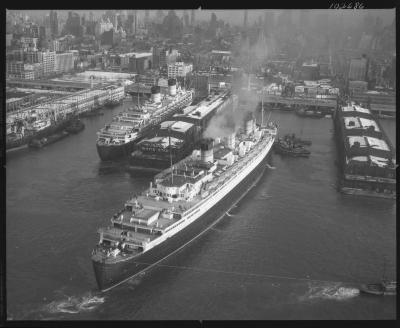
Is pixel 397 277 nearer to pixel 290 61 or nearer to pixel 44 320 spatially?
pixel 44 320

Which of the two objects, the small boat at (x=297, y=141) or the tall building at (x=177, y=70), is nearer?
the small boat at (x=297, y=141)

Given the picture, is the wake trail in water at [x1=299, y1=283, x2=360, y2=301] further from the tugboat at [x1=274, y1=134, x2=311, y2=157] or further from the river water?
the tugboat at [x1=274, y1=134, x2=311, y2=157]

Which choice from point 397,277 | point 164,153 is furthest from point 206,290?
point 164,153

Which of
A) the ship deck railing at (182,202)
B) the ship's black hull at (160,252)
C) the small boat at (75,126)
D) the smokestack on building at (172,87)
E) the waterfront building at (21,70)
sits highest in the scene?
the waterfront building at (21,70)

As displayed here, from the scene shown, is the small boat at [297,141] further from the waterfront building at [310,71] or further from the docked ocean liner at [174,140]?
the waterfront building at [310,71]

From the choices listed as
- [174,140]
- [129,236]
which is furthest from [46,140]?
[129,236]

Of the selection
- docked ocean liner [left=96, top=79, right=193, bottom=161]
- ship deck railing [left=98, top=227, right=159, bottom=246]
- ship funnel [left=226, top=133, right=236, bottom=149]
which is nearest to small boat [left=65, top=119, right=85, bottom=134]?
docked ocean liner [left=96, top=79, right=193, bottom=161]

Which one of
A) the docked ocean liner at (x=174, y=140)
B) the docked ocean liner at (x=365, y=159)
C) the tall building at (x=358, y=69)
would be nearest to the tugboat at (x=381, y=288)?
the docked ocean liner at (x=365, y=159)
